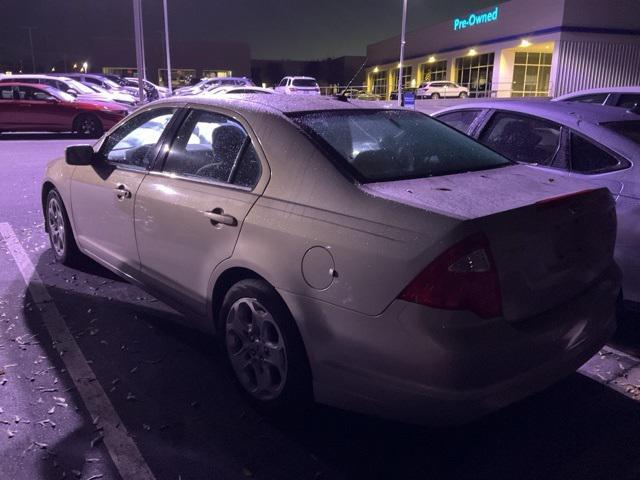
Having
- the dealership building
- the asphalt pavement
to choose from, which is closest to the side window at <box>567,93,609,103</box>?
the asphalt pavement

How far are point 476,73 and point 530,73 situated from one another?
521cm

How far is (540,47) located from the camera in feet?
135

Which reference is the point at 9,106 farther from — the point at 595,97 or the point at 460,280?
the point at 460,280

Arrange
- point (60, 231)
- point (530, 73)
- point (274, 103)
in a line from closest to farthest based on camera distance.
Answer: point (274, 103) → point (60, 231) → point (530, 73)

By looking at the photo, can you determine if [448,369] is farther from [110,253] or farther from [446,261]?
[110,253]

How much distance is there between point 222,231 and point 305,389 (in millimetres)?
931

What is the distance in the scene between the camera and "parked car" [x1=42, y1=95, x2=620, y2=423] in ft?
7.52

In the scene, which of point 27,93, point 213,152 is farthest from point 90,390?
point 27,93

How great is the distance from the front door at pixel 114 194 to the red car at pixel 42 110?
42.1 feet

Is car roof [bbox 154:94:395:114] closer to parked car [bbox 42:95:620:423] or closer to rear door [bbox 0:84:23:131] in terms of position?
parked car [bbox 42:95:620:423]

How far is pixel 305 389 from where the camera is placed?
2807 mm

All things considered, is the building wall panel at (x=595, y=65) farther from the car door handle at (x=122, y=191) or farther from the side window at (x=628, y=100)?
the car door handle at (x=122, y=191)

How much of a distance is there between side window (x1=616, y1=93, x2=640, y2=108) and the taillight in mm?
8087

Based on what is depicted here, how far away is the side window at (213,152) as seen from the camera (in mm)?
3191
